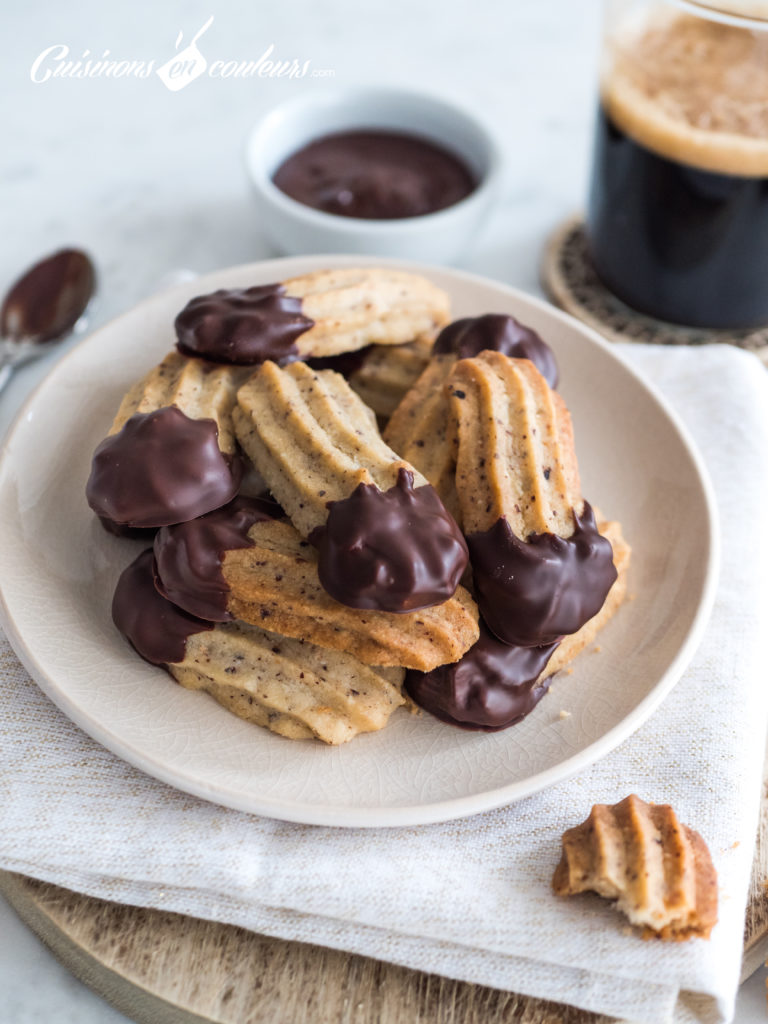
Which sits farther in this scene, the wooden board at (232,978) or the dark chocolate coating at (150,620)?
the dark chocolate coating at (150,620)

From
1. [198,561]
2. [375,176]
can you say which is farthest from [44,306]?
[198,561]

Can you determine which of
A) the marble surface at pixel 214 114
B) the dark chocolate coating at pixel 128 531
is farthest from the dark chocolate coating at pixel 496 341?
the marble surface at pixel 214 114

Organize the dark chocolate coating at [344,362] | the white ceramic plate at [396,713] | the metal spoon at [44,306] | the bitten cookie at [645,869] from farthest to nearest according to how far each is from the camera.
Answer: the metal spoon at [44,306], the dark chocolate coating at [344,362], the white ceramic plate at [396,713], the bitten cookie at [645,869]

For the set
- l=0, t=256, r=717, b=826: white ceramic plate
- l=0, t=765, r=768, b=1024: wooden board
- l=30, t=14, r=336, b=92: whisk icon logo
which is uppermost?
l=30, t=14, r=336, b=92: whisk icon logo

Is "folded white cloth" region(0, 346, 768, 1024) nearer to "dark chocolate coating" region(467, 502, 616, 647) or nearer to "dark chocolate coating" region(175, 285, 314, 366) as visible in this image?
"dark chocolate coating" region(467, 502, 616, 647)

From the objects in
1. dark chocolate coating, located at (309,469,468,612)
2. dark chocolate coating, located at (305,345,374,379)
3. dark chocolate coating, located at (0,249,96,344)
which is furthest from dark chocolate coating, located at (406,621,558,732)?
dark chocolate coating, located at (0,249,96,344)

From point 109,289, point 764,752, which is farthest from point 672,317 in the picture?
point 109,289

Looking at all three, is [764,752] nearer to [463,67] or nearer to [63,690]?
[63,690]

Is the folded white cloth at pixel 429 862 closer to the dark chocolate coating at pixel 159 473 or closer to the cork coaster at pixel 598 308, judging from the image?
the dark chocolate coating at pixel 159 473
